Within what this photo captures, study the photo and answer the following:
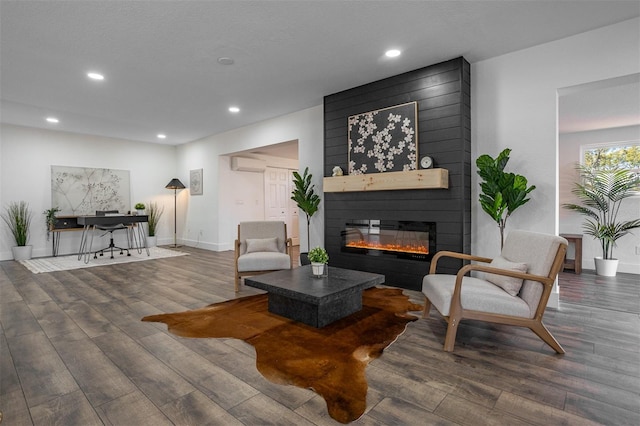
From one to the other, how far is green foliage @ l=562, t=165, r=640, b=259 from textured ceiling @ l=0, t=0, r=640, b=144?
2.96 m

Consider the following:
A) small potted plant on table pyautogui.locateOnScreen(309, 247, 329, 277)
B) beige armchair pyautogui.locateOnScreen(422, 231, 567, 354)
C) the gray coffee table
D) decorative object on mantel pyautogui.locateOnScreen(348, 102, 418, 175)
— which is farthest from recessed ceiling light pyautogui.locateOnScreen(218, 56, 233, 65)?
beige armchair pyautogui.locateOnScreen(422, 231, 567, 354)

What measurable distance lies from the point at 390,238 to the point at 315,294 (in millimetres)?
2043

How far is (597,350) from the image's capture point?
7.93 feet

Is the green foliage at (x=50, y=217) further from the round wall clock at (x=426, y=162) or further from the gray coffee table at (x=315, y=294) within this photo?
the round wall clock at (x=426, y=162)

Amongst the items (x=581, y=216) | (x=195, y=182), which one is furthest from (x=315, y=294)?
(x=195, y=182)

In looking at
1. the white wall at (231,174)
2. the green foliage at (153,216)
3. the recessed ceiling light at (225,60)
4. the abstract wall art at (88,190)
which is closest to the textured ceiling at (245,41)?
the recessed ceiling light at (225,60)

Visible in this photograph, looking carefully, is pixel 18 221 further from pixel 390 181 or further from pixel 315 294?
pixel 390 181

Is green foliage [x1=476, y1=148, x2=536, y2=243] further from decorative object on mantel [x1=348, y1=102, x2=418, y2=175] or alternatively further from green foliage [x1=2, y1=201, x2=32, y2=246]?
green foliage [x1=2, y1=201, x2=32, y2=246]

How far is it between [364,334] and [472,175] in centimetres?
248

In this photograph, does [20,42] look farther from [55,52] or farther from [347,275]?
[347,275]

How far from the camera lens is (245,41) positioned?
3.38m

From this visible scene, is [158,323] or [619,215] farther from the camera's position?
[619,215]

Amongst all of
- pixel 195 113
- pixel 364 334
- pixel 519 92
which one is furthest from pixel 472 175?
pixel 195 113

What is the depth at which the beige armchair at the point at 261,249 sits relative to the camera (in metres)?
4.07
